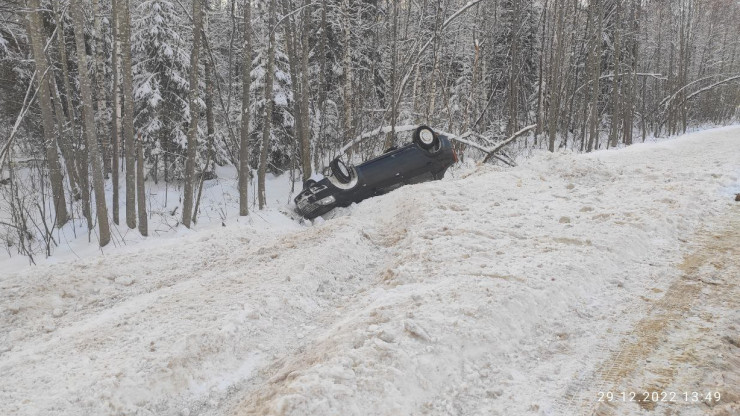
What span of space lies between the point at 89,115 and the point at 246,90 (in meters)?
3.07

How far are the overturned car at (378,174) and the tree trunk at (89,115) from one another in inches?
142

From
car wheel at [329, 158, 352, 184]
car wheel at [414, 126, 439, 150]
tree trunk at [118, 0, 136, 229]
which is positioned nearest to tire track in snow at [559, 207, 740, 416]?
car wheel at [414, 126, 439, 150]

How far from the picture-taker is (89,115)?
320 inches

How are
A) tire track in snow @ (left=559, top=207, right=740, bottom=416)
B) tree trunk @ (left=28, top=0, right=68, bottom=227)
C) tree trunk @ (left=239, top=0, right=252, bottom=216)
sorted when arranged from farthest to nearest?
tree trunk @ (left=239, top=0, right=252, bottom=216)
tree trunk @ (left=28, top=0, right=68, bottom=227)
tire track in snow @ (left=559, top=207, right=740, bottom=416)

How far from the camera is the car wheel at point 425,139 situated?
8953 mm

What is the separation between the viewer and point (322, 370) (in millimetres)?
2658

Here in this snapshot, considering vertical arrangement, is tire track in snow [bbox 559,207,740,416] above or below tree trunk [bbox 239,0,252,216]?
below

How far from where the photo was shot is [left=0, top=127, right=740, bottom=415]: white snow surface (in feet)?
8.82

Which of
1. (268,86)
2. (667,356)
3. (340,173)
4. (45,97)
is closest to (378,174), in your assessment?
(340,173)

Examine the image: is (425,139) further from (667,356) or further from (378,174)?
(667,356)

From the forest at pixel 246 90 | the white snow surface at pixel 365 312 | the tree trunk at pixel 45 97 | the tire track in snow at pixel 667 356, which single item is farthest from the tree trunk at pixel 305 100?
the tire track in snow at pixel 667 356

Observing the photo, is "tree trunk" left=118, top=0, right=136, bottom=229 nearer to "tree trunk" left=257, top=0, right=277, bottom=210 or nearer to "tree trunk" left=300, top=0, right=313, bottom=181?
"tree trunk" left=257, top=0, right=277, bottom=210

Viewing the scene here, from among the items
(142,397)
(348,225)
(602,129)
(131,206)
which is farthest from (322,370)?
(602,129)

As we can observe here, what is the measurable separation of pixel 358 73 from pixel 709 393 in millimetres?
18179
